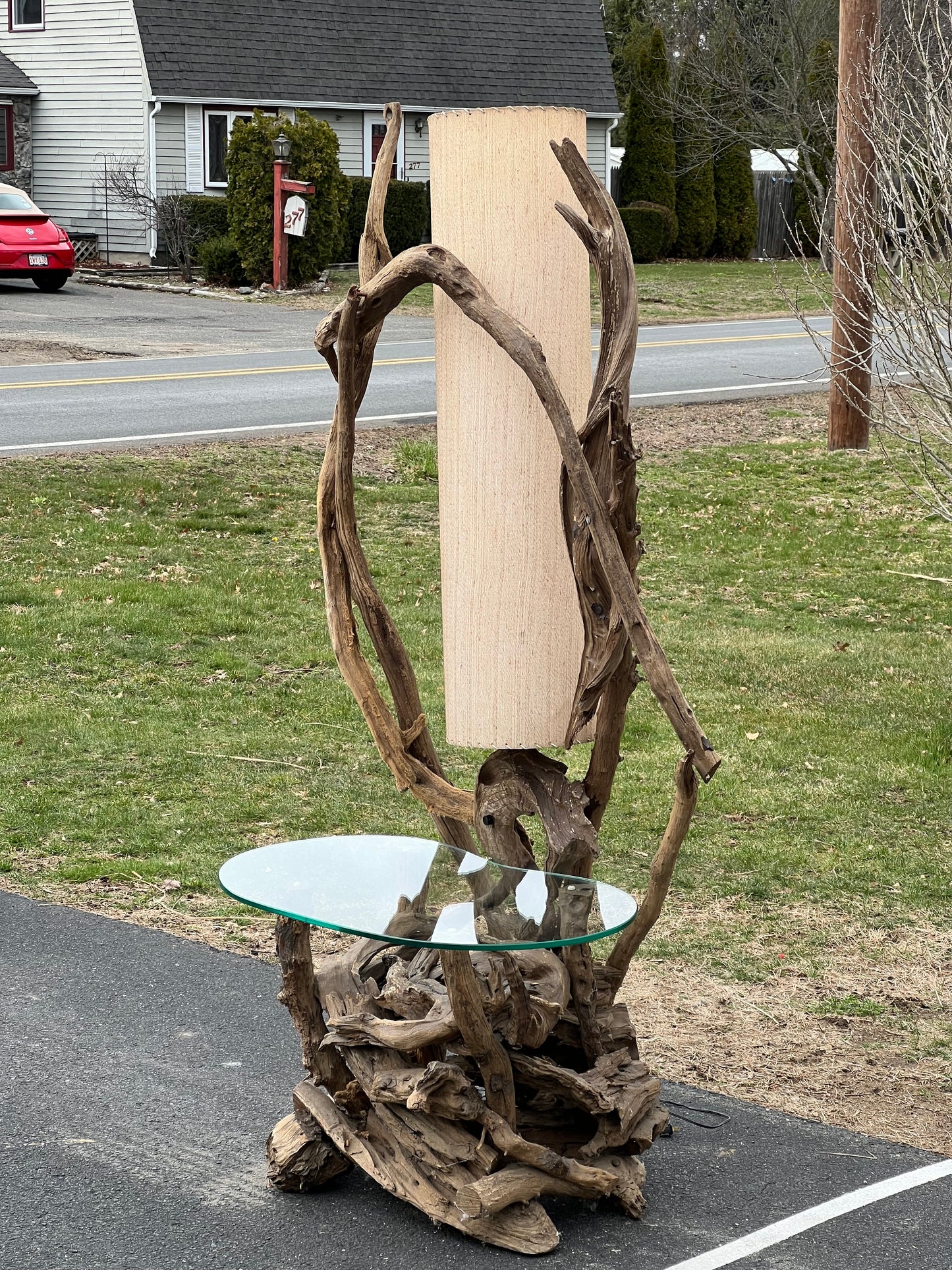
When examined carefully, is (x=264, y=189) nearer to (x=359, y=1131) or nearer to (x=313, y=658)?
(x=313, y=658)

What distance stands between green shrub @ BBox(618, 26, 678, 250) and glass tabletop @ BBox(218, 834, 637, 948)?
103 feet

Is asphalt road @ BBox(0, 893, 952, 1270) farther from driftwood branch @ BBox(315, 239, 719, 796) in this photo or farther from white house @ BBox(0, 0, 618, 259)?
white house @ BBox(0, 0, 618, 259)

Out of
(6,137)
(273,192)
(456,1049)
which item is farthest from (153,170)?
(456,1049)

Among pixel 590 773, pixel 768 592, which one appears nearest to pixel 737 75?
pixel 768 592

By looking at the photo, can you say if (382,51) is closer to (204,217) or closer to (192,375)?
(204,217)

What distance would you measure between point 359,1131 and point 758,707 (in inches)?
161

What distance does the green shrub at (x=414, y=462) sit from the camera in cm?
1167

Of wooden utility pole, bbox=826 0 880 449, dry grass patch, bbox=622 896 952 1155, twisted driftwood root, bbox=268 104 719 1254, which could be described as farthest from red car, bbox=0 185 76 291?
twisted driftwood root, bbox=268 104 719 1254

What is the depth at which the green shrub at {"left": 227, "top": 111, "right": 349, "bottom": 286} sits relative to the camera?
984 inches

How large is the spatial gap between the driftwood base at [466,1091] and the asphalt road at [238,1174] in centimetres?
9

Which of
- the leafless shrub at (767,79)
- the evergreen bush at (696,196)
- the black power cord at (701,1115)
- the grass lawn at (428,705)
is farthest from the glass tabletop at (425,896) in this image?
the evergreen bush at (696,196)

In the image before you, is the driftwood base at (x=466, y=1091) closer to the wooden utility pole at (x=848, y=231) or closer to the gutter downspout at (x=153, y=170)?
the wooden utility pole at (x=848, y=231)

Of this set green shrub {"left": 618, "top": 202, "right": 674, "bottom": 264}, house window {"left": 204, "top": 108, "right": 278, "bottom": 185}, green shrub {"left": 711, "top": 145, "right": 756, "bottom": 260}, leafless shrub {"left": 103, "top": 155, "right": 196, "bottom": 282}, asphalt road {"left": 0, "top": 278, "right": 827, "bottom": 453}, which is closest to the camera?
asphalt road {"left": 0, "top": 278, "right": 827, "bottom": 453}

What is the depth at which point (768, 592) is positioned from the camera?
9344 millimetres
